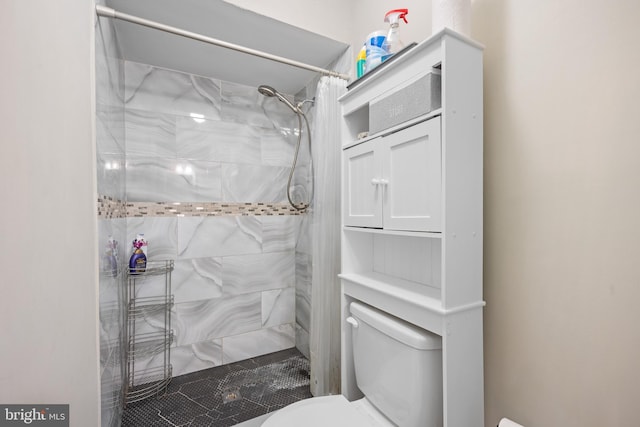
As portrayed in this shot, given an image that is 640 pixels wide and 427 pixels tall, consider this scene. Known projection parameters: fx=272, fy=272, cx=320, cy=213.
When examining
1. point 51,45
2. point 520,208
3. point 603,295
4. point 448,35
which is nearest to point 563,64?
point 448,35

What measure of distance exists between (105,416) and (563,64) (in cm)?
211

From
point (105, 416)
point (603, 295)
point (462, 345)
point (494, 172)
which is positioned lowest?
point (105, 416)

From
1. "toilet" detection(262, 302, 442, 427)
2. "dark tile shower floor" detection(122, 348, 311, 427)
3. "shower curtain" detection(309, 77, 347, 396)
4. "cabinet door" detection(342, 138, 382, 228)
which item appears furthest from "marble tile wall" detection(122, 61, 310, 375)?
"toilet" detection(262, 302, 442, 427)

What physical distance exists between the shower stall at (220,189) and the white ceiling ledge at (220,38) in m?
0.01

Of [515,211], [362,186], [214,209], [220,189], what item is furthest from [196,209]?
[515,211]

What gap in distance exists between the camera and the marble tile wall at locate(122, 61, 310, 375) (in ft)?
6.39

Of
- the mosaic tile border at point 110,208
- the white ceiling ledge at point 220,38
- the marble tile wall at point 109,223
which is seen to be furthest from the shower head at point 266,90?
the mosaic tile border at point 110,208

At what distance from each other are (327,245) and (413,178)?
2.63 feet

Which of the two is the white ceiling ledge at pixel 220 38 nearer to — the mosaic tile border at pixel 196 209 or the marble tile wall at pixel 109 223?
the marble tile wall at pixel 109 223

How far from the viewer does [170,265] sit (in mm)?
1970

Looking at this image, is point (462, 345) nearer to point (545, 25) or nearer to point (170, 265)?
point (545, 25)

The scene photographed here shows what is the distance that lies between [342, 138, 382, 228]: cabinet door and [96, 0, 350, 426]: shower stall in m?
0.29

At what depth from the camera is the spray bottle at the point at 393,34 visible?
115 cm

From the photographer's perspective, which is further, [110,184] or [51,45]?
[110,184]
